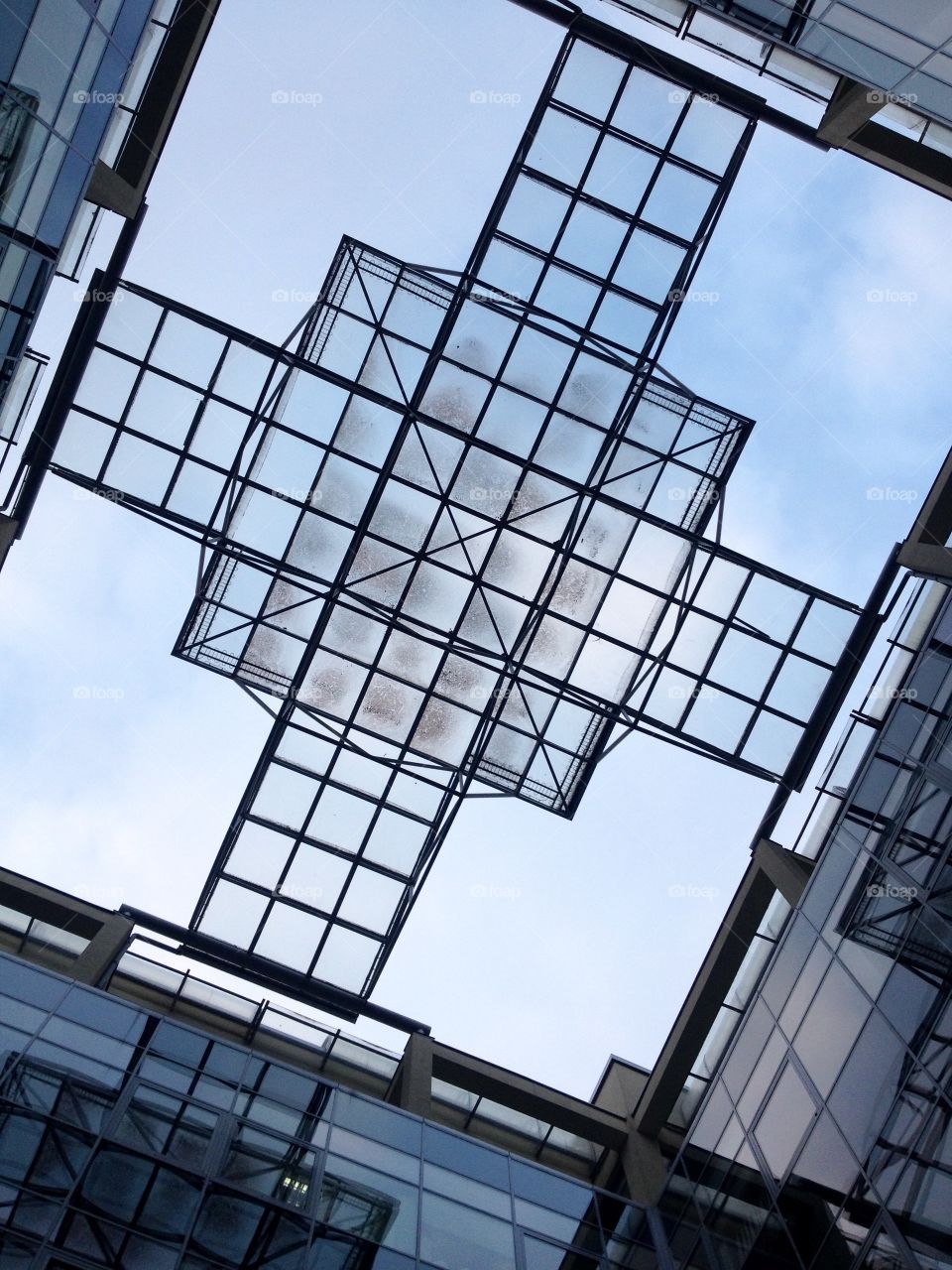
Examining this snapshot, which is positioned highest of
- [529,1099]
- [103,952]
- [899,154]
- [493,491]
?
[899,154]

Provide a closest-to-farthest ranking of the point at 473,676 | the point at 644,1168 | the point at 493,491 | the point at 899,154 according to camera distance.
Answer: the point at 899,154
the point at 493,491
the point at 644,1168
the point at 473,676

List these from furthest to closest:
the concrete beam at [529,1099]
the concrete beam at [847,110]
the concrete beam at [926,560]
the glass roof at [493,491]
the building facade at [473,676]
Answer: the concrete beam at [529,1099] < the glass roof at [493,491] < the concrete beam at [847,110] < the concrete beam at [926,560] < the building facade at [473,676]

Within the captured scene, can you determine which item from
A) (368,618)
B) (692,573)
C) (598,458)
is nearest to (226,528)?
(368,618)

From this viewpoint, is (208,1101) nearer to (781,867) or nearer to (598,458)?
(781,867)

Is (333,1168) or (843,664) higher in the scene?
(843,664)

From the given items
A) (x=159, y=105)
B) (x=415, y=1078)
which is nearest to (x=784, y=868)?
(x=415, y=1078)

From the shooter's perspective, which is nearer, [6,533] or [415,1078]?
[6,533]

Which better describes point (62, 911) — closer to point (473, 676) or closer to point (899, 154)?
point (473, 676)

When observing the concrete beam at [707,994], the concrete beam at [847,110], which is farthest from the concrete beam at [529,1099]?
the concrete beam at [847,110]

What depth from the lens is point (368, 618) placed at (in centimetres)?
2320

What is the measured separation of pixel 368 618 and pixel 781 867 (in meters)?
9.55

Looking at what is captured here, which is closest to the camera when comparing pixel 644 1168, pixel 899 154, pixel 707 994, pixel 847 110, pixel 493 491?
pixel 847 110

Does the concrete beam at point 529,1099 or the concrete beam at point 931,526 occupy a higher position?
the concrete beam at point 931,526

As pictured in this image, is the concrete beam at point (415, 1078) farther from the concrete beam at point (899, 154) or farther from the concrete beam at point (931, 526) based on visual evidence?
Answer: the concrete beam at point (899, 154)
